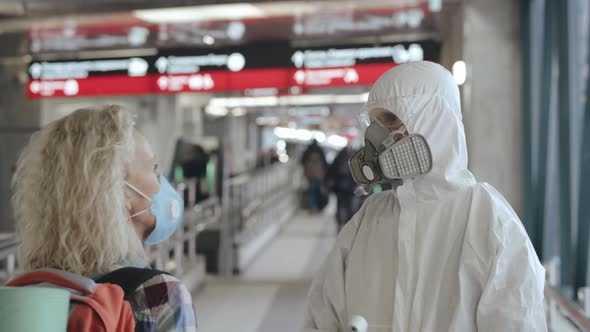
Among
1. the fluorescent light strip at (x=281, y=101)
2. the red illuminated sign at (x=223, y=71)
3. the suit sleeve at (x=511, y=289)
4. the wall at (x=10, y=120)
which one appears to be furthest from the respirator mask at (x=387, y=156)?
the fluorescent light strip at (x=281, y=101)

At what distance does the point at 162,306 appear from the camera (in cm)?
132

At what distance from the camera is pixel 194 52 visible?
622 cm

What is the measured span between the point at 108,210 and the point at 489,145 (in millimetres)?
4445

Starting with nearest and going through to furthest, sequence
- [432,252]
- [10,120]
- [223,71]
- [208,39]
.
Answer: [432,252]
[223,71]
[208,39]
[10,120]

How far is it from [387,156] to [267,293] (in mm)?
5231

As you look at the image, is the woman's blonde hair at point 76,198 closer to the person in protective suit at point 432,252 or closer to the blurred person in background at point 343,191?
the person in protective suit at point 432,252

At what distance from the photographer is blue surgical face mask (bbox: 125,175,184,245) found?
167 cm

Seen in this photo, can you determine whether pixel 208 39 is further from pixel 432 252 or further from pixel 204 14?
pixel 432 252

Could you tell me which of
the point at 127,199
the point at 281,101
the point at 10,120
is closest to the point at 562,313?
the point at 127,199

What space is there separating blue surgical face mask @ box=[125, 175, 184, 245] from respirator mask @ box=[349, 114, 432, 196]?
55 cm

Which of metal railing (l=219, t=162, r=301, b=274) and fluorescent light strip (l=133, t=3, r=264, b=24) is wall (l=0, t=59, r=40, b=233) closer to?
fluorescent light strip (l=133, t=3, r=264, b=24)

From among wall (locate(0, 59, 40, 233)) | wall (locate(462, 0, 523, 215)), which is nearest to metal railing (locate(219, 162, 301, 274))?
wall (locate(0, 59, 40, 233))

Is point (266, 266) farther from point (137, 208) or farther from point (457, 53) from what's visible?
point (137, 208)

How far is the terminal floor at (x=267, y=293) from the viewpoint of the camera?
5523 mm
